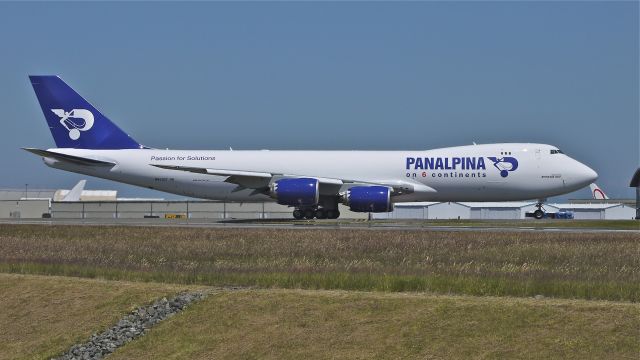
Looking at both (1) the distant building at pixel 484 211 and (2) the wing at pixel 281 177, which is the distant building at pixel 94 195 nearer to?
(1) the distant building at pixel 484 211

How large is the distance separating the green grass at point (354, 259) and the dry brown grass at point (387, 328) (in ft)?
5.80

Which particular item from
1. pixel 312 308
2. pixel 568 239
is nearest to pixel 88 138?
pixel 568 239

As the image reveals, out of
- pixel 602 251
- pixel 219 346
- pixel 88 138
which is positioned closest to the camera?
pixel 219 346

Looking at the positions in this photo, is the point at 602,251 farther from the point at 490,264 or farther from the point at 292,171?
the point at 292,171

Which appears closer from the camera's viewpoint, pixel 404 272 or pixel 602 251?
pixel 404 272

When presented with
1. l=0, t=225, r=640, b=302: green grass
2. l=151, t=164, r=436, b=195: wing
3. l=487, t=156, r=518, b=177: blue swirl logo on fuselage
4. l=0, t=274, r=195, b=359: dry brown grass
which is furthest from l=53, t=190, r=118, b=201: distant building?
l=0, t=274, r=195, b=359: dry brown grass

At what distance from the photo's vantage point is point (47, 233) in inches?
1594

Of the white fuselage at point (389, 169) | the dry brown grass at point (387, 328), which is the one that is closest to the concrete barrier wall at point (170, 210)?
the white fuselage at point (389, 169)

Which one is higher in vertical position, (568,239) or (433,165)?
(433,165)

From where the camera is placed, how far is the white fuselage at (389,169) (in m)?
51.5

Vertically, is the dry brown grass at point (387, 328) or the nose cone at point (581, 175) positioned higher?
the nose cone at point (581, 175)

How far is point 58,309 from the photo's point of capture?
2062cm

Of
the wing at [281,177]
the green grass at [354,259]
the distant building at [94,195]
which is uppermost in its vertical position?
the distant building at [94,195]

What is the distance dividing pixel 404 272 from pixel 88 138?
38688mm
